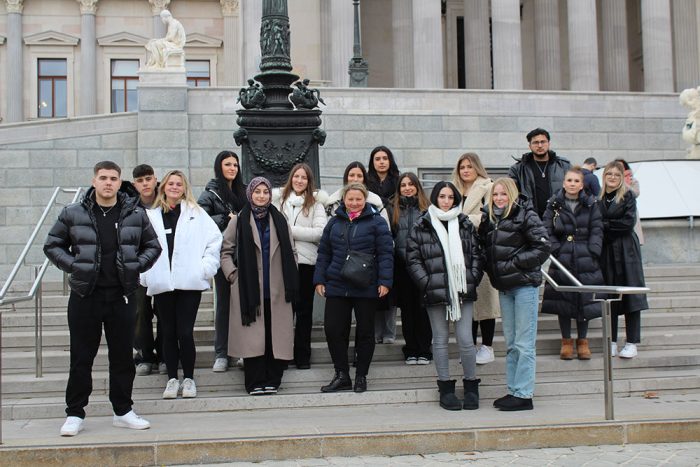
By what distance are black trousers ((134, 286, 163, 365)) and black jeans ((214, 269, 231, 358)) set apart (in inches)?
23.3

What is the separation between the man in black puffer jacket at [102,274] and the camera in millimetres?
7395

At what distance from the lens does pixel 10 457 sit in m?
6.80

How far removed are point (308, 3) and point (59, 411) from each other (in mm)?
29225

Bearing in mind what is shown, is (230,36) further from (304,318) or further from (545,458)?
(545,458)

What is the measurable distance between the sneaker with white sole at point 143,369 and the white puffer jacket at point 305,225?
74.8 inches

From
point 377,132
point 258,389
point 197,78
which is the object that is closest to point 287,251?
point 258,389

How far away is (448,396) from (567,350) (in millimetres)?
2009

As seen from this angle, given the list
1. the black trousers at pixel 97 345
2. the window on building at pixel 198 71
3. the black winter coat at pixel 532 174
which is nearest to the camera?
the black trousers at pixel 97 345

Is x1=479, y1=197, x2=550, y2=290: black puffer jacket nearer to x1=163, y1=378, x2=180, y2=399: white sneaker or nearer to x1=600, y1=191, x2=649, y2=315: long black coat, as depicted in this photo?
x1=600, y1=191, x2=649, y2=315: long black coat

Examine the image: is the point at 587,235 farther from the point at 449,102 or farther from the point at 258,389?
the point at 449,102

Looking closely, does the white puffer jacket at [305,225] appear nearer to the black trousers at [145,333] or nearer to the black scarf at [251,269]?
the black scarf at [251,269]

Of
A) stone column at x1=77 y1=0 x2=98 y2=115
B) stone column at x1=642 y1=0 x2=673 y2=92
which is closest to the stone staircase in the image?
stone column at x1=642 y1=0 x2=673 y2=92

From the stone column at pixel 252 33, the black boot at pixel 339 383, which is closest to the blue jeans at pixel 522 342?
the black boot at pixel 339 383

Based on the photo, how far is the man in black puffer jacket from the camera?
739 centimetres
